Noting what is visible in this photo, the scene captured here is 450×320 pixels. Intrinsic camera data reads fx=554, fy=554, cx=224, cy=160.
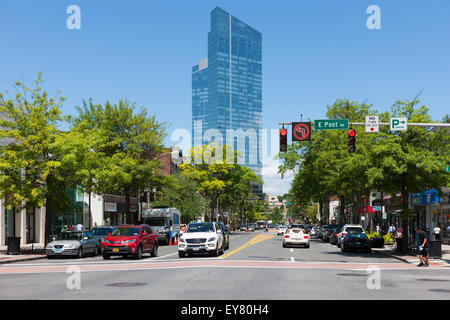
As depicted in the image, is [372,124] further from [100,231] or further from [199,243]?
[100,231]

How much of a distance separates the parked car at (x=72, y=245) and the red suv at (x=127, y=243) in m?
2.25

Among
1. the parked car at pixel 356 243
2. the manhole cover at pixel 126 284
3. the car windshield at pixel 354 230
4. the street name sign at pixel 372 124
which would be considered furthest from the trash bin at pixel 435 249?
the manhole cover at pixel 126 284

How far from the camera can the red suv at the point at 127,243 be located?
A: 85.8 feet

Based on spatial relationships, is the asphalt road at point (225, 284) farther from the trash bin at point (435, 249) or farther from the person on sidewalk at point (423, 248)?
the trash bin at point (435, 249)

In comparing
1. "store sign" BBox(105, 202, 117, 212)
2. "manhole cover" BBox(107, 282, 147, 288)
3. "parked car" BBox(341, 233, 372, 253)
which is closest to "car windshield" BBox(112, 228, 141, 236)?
"manhole cover" BBox(107, 282, 147, 288)

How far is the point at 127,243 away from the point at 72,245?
3860 millimetres

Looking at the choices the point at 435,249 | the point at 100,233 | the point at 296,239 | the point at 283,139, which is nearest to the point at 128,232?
the point at 100,233

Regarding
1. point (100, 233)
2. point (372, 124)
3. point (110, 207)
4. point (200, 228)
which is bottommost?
point (100, 233)

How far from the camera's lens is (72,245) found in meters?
28.3

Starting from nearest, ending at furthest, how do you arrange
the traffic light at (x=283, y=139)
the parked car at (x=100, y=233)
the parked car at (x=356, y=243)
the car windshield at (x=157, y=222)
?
the traffic light at (x=283, y=139), the parked car at (x=100, y=233), the parked car at (x=356, y=243), the car windshield at (x=157, y=222)

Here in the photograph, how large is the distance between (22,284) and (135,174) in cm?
3390

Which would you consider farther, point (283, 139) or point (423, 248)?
point (283, 139)

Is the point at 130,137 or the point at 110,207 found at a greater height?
the point at 130,137
